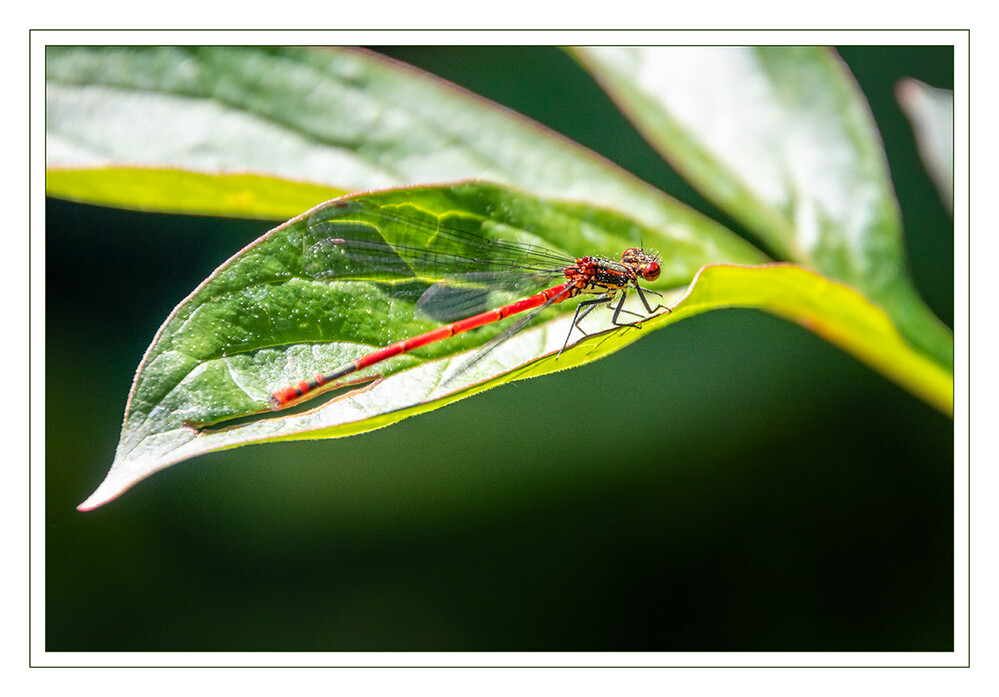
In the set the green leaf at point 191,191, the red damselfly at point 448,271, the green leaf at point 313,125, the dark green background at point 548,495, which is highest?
the green leaf at point 313,125

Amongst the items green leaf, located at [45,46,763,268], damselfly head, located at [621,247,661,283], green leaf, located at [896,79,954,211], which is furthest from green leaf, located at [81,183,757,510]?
green leaf, located at [896,79,954,211]

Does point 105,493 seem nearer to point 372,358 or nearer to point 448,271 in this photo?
point 372,358

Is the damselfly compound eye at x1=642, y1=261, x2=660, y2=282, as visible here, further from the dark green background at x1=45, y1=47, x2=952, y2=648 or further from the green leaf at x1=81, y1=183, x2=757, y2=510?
the dark green background at x1=45, y1=47, x2=952, y2=648

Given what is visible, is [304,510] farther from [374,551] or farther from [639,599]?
[639,599]

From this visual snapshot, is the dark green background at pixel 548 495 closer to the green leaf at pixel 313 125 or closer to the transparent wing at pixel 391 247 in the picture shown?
the green leaf at pixel 313 125

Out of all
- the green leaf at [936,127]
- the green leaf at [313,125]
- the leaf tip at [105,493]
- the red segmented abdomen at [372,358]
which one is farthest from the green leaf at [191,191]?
the green leaf at [936,127]
